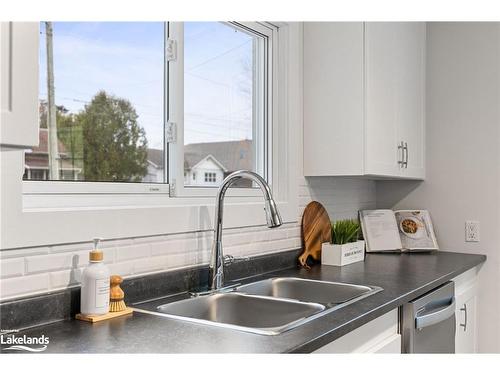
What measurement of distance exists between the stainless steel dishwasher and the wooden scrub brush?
39.1 inches

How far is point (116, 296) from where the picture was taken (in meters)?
1.54

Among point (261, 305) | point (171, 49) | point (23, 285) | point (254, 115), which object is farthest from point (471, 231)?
point (23, 285)

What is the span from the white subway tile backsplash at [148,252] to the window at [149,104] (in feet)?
0.73

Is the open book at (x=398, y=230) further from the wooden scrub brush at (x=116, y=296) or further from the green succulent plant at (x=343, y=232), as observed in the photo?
the wooden scrub brush at (x=116, y=296)

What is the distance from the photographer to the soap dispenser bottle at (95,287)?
1456 mm

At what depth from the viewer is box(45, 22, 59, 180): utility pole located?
170 cm

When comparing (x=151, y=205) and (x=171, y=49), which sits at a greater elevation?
(x=171, y=49)

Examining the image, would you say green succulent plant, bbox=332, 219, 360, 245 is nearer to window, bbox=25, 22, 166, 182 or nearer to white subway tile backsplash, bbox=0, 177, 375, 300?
white subway tile backsplash, bbox=0, 177, 375, 300

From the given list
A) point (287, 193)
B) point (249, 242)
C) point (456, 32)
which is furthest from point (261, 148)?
point (456, 32)

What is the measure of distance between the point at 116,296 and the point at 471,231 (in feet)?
7.32

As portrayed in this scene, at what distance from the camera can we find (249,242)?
88.4 inches

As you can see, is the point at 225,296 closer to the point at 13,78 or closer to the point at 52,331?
the point at 52,331

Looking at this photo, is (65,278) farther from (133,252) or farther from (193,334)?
(193,334)

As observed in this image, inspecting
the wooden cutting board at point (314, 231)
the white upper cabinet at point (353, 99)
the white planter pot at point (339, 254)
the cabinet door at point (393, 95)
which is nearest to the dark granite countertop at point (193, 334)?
the white planter pot at point (339, 254)
